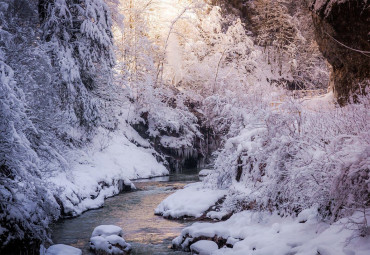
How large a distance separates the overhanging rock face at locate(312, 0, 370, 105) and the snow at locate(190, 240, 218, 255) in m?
4.49

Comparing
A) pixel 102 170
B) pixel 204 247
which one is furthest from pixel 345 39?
pixel 102 170

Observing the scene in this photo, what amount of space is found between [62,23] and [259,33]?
65.0 feet

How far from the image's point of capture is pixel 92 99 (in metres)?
14.2

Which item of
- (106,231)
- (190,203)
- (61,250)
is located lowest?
(190,203)

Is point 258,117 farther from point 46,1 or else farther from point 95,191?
point 46,1

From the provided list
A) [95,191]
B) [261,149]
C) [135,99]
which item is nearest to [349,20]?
[261,149]

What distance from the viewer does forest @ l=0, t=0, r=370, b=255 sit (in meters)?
5.54

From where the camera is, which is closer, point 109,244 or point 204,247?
point 204,247

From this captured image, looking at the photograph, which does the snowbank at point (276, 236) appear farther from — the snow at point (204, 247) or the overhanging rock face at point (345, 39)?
the overhanging rock face at point (345, 39)

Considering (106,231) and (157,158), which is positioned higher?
(106,231)

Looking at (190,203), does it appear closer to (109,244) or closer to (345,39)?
(109,244)

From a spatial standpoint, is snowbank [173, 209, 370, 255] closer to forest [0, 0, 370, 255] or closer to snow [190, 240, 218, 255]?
forest [0, 0, 370, 255]

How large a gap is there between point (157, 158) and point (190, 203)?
1165 cm

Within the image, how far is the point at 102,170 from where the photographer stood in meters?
14.7
